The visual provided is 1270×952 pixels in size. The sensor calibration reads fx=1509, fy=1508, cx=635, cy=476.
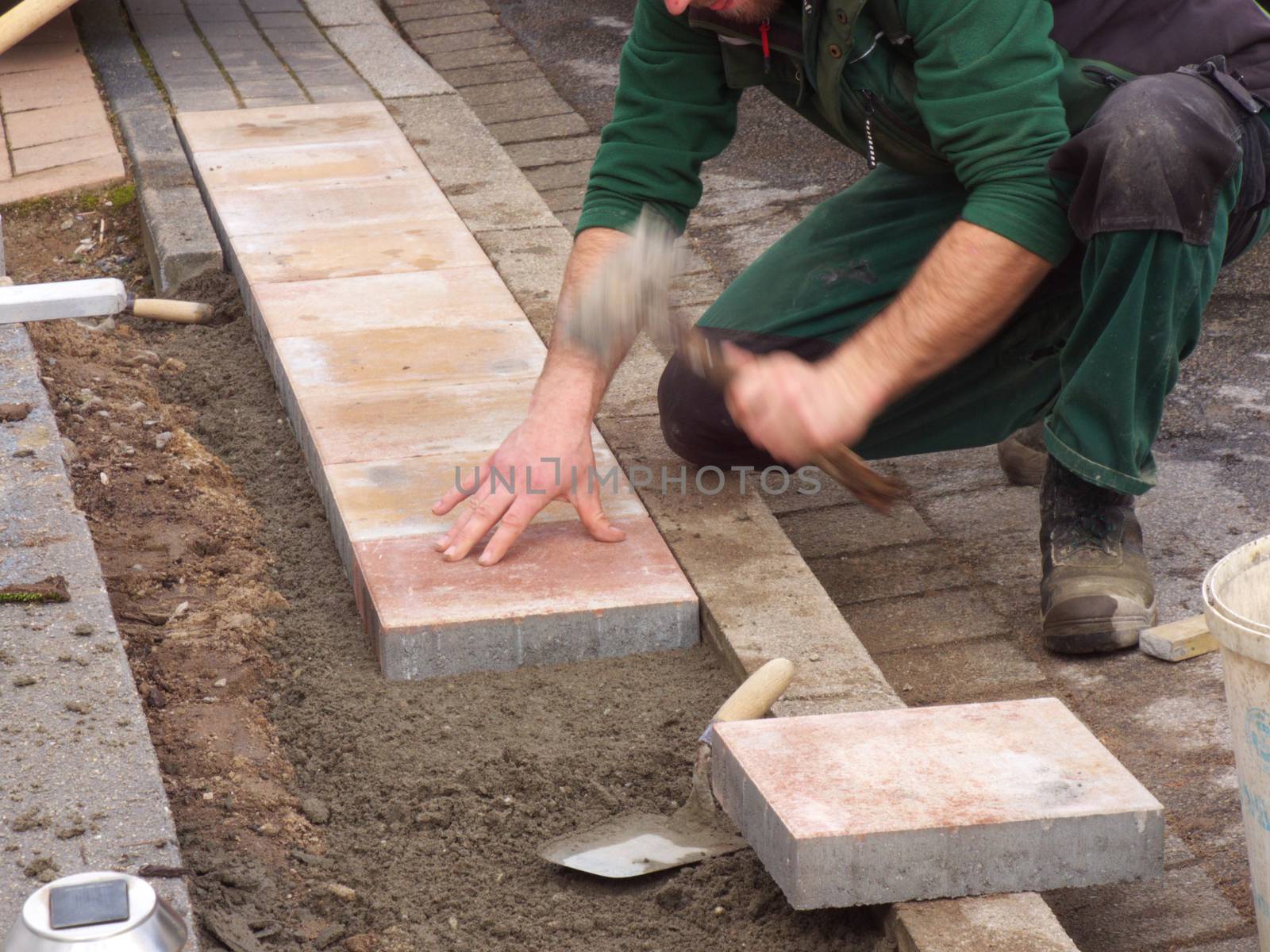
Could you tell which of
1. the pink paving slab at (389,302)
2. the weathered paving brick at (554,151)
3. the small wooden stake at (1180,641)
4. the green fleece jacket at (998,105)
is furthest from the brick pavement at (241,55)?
the small wooden stake at (1180,641)

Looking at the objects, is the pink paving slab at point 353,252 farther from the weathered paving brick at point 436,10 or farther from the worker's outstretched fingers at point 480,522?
the weathered paving brick at point 436,10

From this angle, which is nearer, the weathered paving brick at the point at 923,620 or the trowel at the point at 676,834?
the trowel at the point at 676,834

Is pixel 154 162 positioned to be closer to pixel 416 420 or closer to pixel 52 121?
pixel 52 121

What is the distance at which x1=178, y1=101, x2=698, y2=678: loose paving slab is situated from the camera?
2773 millimetres

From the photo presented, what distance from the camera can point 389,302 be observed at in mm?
4031

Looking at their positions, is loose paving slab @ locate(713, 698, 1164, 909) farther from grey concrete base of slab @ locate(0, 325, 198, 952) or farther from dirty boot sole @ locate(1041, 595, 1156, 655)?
grey concrete base of slab @ locate(0, 325, 198, 952)

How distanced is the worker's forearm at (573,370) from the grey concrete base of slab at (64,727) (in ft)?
2.98

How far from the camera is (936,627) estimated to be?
3.03m

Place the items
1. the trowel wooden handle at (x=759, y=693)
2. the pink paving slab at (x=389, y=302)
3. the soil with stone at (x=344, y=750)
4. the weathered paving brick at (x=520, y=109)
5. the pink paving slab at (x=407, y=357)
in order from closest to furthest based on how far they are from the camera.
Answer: the soil with stone at (x=344, y=750) < the trowel wooden handle at (x=759, y=693) < the pink paving slab at (x=407, y=357) < the pink paving slab at (x=389, y=302) < the weathered paving brick at (x=520, y=109)

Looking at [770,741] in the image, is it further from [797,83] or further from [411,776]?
[797,83]

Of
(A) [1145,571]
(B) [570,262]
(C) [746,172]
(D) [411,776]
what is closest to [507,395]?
(B) [570,262]

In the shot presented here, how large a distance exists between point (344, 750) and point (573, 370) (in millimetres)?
871

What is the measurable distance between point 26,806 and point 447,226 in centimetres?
275

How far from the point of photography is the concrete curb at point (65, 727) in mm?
2041
